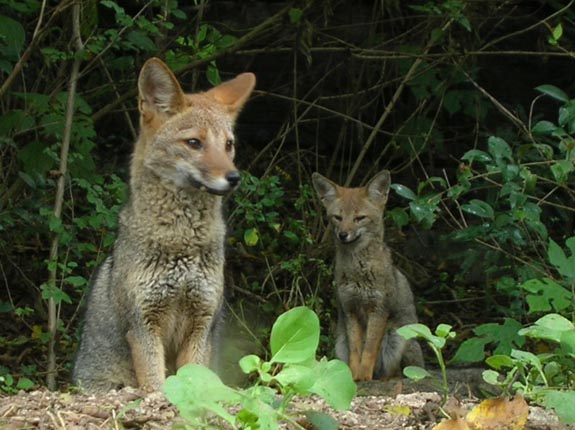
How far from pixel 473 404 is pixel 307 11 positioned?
512cm

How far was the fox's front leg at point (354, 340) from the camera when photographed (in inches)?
361

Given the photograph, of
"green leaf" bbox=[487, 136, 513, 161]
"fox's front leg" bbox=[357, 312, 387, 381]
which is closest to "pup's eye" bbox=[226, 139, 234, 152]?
"green leaf" bbox=[487, 136, 513, 161]

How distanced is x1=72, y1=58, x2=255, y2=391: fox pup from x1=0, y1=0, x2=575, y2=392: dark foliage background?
0.93m

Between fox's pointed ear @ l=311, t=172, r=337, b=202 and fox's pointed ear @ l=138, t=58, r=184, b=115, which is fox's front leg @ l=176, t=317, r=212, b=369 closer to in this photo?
fox's pointed ear @ l=138, t=58, r=184, b=115

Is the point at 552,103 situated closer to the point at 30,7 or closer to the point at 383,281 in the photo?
the point at 383,281

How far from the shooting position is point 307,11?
30.9ft

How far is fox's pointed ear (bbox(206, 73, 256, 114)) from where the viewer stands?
696 centimetres

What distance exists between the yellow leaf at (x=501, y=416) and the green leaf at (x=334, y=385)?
0.55 metres

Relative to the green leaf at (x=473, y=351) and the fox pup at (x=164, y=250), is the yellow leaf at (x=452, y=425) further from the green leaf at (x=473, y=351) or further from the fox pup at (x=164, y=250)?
the green leaf at (x=473, y=351)

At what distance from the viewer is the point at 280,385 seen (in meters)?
4.10

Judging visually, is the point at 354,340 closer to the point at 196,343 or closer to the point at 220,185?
the point at 196,343

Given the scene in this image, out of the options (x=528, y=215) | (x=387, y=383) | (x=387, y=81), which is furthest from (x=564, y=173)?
(x=387, y=81)

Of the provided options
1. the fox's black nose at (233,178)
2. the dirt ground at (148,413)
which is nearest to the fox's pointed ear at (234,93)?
the fox's black nose at (233,178)

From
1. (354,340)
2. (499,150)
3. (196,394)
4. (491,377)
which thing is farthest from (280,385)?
(354,340)
